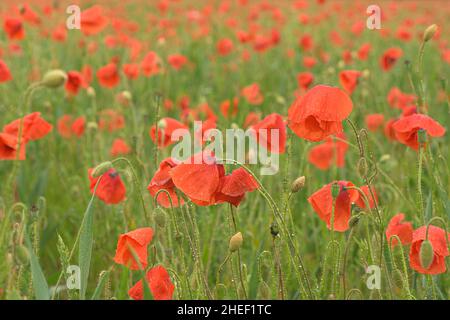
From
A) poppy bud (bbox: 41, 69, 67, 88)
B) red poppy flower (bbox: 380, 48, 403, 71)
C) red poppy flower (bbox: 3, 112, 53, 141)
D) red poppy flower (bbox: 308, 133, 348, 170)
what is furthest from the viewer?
red poppy flower (bbox: 380, 48, 403, 71)

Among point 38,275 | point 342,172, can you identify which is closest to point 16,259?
point 38,275

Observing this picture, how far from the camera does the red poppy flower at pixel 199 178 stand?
1.07 meters

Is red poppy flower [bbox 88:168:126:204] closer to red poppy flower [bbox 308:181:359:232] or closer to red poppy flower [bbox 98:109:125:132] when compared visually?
red poppy flower [bbox 308:181:359:232]

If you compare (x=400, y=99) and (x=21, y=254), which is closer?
(x=21, y=254)

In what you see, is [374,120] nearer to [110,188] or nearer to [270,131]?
[270,131]

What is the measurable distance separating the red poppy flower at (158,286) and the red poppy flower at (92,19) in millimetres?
1602

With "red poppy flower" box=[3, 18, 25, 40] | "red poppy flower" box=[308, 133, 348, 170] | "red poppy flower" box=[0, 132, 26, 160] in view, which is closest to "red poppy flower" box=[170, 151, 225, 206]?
"red poppy flower" box=[0, 132, 26, 160]

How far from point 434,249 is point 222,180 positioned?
383mm

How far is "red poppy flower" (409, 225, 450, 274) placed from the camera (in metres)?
1.13

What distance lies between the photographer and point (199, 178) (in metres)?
1.08

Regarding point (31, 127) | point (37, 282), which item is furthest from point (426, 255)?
point (31, 127)

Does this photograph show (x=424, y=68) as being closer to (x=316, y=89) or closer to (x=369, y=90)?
(x=369, y=90)

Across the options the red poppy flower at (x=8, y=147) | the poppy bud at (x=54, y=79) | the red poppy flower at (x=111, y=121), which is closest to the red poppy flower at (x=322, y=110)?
the poppy bud at (x=54, y=79)

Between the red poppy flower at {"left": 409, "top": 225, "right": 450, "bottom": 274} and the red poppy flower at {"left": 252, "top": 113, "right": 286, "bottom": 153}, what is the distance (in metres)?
0.42
